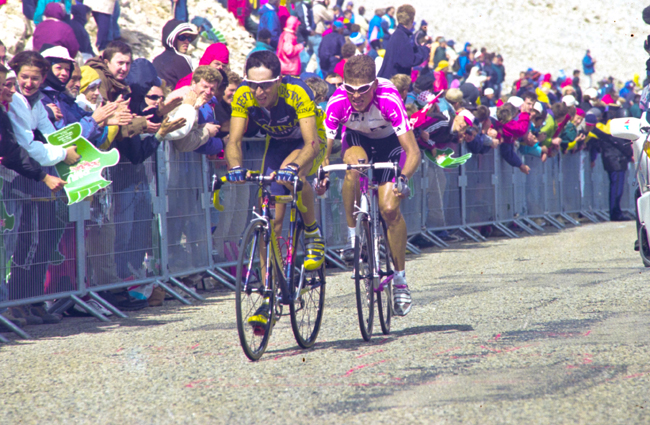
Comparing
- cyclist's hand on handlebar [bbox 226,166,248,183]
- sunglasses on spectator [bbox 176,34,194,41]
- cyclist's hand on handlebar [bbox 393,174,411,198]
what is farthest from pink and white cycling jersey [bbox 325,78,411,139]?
sunglasses on spectator [bbox 176,34,194,41]

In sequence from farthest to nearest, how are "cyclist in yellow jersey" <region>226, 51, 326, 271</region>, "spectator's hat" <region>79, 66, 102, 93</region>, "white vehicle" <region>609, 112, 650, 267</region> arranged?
Answer: "white vehicle" <region>609, 112, 650, 267</region> → "spectator's hat" <region>79, 66, 102, 93</region> → "cyclist in yellow jersey" <region>226, 51, 326, 271</region>

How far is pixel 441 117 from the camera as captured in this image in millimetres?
13234

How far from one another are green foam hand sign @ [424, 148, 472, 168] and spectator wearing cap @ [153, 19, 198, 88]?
4161 mm

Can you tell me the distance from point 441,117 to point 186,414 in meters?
9.29

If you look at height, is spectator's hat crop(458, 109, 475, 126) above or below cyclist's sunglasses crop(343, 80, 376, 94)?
below

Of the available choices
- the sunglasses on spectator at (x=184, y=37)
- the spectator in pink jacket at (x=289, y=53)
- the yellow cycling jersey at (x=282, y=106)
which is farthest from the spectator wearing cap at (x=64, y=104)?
the spectator in pink jacket at (x=289, y=53)

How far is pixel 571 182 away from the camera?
20.3 m

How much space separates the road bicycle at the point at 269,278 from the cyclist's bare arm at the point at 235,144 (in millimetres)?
269

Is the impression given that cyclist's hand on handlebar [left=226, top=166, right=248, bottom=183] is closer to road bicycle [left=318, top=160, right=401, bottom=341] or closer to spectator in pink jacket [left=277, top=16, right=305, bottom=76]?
road bicycle [left=318, top=160, right=401, bottom=341]

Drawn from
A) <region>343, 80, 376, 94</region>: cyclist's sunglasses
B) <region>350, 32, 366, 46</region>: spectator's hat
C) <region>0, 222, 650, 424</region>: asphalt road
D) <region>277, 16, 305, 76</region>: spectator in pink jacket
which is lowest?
<region>0, 222, 650, 424</region>: asphalt road

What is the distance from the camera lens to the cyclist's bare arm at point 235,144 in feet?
20.8

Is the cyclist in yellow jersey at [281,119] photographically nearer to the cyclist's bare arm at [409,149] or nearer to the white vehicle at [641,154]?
the cyclist's bare arm at [409,149]

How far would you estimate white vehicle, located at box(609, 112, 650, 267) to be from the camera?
989 cm

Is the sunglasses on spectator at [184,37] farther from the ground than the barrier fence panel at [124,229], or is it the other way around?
the sunglasses on spectator at [184,37]
